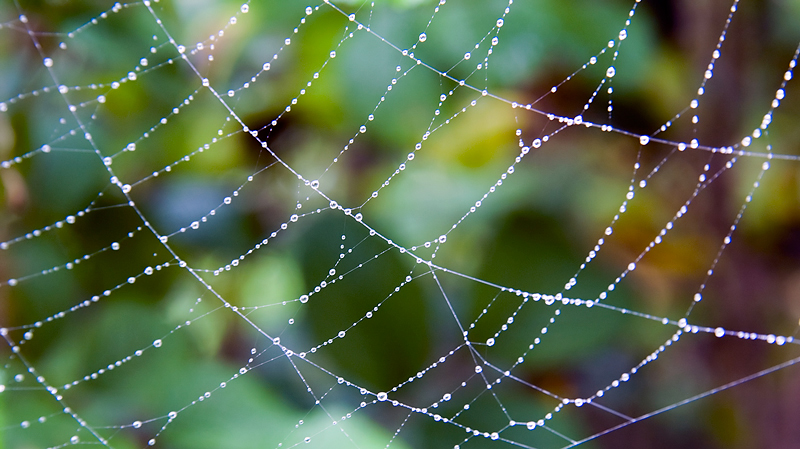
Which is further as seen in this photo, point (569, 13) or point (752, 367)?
point (752, 367)

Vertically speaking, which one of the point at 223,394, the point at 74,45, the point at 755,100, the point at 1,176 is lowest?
the point at 223,394

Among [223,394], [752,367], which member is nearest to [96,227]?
[223,394]

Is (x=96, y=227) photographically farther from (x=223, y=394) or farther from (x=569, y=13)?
(x=569, y=13)

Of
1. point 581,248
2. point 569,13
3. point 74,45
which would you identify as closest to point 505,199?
point 581,248

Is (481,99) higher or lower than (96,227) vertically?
higher

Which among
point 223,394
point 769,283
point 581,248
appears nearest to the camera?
point 223,394

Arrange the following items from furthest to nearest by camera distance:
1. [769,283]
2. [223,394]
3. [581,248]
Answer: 1. [769,283]
2. [581,248]
3. [223,394]
